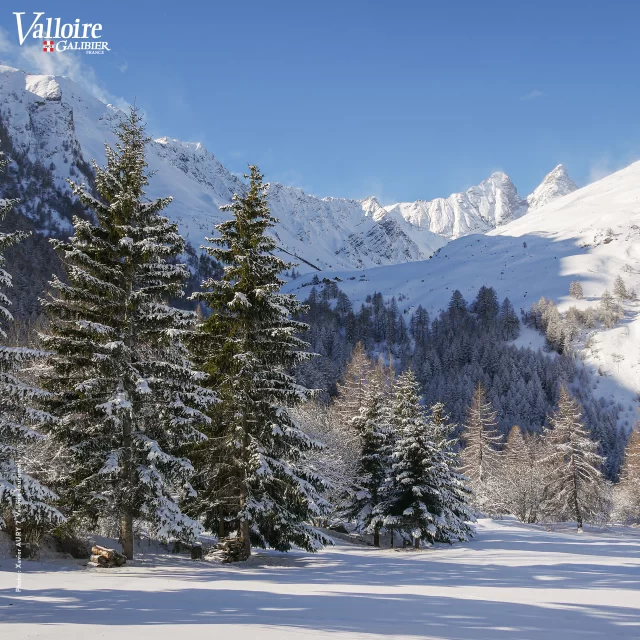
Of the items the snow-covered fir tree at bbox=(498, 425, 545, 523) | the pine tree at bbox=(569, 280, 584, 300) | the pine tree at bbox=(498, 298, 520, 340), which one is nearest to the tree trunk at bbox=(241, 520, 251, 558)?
the snow-covered fir tree at bbox=(498, 425, 545, 523)

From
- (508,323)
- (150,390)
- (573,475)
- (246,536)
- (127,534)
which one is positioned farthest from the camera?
(508,323)

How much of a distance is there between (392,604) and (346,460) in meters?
24.7

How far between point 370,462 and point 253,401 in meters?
15.7

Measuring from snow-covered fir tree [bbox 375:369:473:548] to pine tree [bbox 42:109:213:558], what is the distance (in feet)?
50.0

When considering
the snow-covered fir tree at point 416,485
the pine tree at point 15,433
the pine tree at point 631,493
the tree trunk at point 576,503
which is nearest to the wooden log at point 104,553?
the pine tree at point 15,433

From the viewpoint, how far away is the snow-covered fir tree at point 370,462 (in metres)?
31.3

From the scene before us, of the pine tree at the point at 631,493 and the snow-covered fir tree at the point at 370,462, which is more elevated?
the snow-covered fir tree at the point at 370,462

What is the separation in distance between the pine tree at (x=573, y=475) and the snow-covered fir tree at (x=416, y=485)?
20.9m

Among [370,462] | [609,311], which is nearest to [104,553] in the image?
[370,462]

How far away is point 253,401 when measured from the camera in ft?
59.4

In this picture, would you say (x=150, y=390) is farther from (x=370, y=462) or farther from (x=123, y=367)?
(x=370, y=462)

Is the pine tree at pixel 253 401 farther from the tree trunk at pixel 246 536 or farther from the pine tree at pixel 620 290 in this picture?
the pine tree at pixel 620 290

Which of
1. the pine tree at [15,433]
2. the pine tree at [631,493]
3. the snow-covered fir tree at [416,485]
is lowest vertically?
the pine tree at [631,493]

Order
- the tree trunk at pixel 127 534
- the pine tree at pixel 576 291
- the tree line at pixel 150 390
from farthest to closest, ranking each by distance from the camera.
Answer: the pine tree at pixel 576 291 < the tree trunk at pixel 127 534 < the tree line at pixel 150 390
